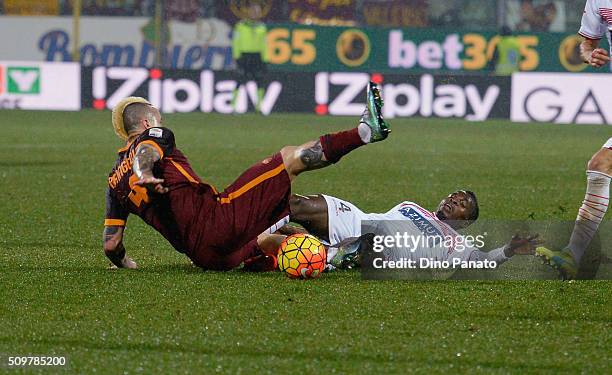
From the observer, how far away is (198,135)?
21141mm

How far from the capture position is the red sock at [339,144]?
22.7 feet

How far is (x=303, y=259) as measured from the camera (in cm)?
718

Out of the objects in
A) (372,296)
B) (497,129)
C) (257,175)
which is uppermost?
(257,175)

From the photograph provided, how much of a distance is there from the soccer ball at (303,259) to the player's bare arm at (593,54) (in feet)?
6.28

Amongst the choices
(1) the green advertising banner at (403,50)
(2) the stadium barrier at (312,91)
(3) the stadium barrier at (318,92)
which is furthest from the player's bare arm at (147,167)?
(1) the green advertising banner at (403,50)

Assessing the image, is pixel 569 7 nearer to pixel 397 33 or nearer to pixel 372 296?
pixel 397 33

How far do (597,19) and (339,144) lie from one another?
1994 millimetres

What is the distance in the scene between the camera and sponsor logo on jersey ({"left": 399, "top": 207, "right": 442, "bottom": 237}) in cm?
741

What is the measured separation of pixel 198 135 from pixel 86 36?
46.6 feet

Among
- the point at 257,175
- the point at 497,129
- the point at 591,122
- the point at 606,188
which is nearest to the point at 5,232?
the point at 257,175

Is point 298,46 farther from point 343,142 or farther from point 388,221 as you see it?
point 343,142

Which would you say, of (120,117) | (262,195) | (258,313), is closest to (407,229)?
(262,195)

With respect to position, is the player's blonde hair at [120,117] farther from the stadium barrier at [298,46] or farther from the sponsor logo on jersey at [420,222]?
the stadium barrier at [298,46]

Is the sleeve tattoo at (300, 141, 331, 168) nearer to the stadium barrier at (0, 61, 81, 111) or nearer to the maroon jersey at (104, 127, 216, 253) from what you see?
the maroon jersey at (104, 127, 216, 253)
